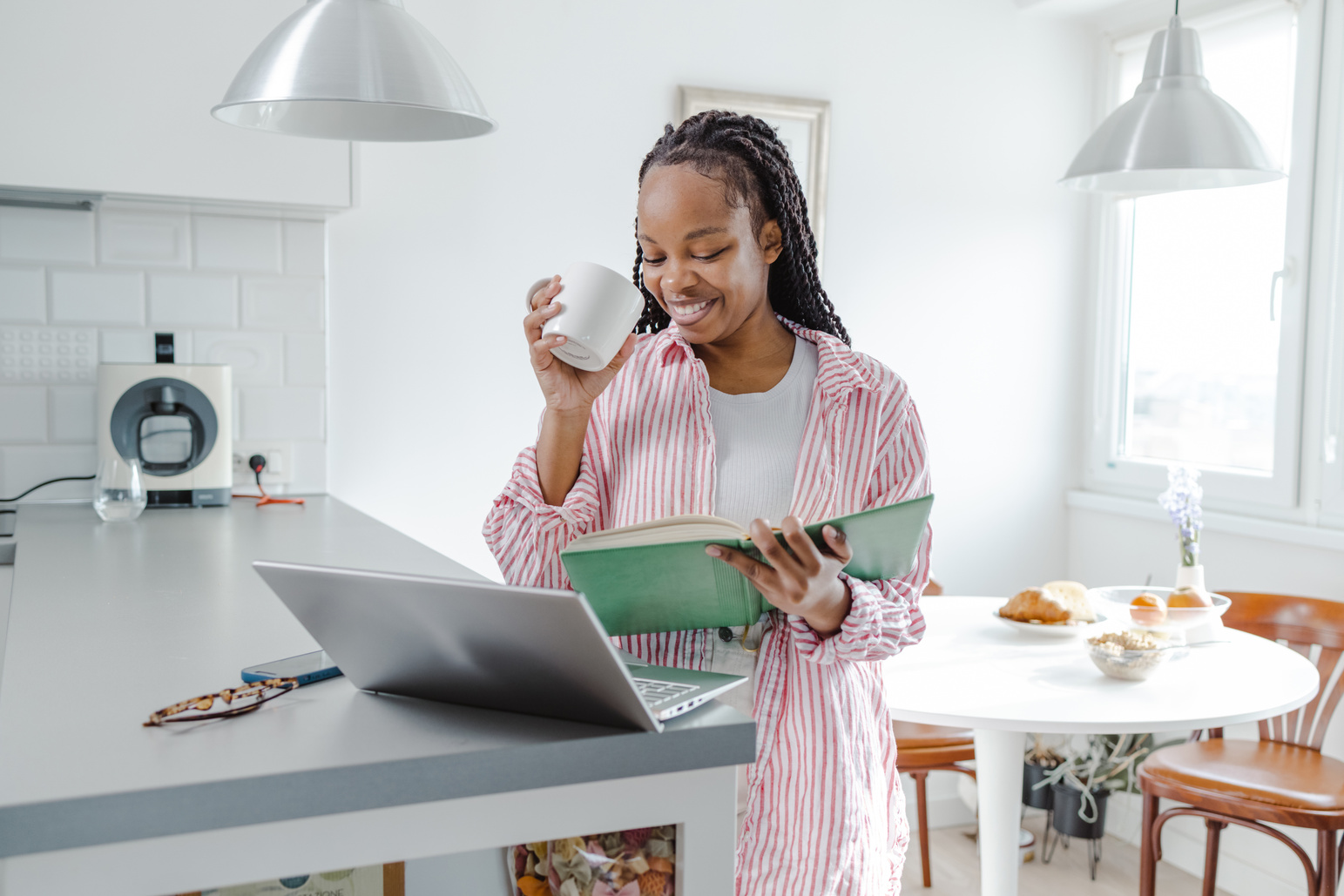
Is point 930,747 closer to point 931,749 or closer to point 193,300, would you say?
point 931,749

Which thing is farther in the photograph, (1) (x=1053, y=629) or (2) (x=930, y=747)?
(2) (x=930, y=747)

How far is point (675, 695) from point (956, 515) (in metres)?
2.74

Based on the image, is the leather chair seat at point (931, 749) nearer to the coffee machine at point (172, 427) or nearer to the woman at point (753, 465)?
the woman at point (753, 465)

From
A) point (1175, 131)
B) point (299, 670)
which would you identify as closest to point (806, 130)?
point (1175, 131)

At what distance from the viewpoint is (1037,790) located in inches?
123

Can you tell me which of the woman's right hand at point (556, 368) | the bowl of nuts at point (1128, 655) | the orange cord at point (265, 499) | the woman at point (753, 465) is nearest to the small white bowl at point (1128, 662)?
the bowl of nuts at point (1128, 655)

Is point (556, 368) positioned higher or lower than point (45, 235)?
lower

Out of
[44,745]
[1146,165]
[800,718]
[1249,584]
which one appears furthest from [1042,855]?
[44,745]

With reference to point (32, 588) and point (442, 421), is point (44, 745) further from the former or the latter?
point (442, 421)

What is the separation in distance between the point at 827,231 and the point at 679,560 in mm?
2333

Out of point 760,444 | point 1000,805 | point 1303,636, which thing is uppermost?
point 760,444

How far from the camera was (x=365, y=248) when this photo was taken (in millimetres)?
2609

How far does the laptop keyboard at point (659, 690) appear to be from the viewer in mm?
766

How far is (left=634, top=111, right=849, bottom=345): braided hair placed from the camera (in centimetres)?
125
